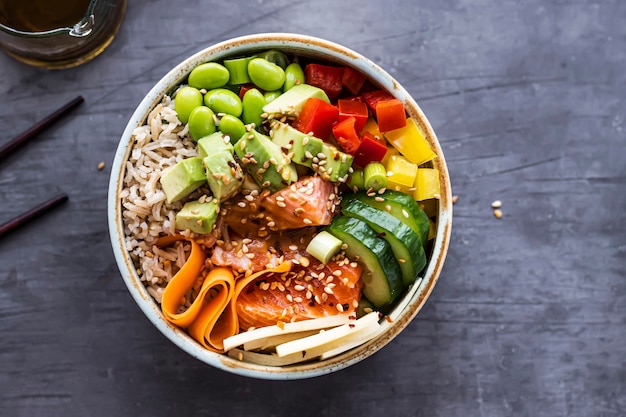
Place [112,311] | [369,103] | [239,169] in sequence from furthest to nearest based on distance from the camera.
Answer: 1. [112,311]
2. [369,103]
3. [239,169]

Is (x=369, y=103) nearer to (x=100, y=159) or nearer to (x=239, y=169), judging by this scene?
(x=239, y=169)

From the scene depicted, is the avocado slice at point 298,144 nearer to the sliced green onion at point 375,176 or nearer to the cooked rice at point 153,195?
the sliced green onion at point 375,176

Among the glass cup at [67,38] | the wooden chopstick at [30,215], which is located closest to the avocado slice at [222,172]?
the glass cup at [67,38]

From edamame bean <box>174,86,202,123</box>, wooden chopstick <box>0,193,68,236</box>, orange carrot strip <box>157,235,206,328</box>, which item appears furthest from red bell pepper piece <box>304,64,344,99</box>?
wooden chopstick <box>0,193,68,236</box>

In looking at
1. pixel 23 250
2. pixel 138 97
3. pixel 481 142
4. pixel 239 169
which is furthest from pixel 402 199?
pixel 23 250

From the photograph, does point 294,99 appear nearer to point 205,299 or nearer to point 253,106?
point 253,106

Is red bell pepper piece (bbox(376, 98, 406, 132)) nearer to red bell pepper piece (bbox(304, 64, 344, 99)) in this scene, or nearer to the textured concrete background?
red bell pepper piece (bbox(304, 64, 344, 99))

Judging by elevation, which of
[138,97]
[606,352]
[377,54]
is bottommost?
[606,352]


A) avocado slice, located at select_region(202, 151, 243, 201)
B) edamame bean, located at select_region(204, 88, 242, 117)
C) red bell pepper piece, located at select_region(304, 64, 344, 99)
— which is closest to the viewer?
avocado slice, located at select_region(202, 151, 243, 201)

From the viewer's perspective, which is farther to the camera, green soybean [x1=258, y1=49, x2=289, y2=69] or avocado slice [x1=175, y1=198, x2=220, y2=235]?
green soybean [x1=258, y1=49, x2=289, y2=69]
